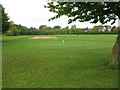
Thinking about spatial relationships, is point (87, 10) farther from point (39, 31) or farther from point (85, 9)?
point (39, 31)

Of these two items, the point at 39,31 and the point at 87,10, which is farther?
the point at 39,31

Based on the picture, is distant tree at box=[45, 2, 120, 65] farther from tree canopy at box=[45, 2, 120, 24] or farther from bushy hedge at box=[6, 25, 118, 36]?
bushy hedge at box=[6, 25, 118, 36]

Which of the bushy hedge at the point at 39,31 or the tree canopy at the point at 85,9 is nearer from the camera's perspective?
the tree canopy at the point at 85,9

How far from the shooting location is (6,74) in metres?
8.73

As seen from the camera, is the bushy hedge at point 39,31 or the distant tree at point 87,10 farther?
the bushy hedge at point 39,31

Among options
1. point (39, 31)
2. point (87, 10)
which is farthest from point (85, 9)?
point (39, 31)

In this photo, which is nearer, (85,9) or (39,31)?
(85,9)

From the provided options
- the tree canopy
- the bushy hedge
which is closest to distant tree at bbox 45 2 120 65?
the tree canopy

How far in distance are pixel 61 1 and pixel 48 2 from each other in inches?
47.6

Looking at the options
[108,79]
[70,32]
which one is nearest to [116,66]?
[108,79]

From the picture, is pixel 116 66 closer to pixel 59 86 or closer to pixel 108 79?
pixel 108 79

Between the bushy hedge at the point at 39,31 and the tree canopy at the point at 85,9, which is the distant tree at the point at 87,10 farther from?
the bushy hedge at the point at 39,31

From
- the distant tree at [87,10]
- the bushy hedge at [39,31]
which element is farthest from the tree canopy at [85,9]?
the bushy hedge at [39,31]

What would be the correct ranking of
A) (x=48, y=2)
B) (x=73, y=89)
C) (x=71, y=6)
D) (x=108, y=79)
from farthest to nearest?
(x=48, y=2) < (x=71, y=6) < (x=108, y=79) < (x=73, y=89)
